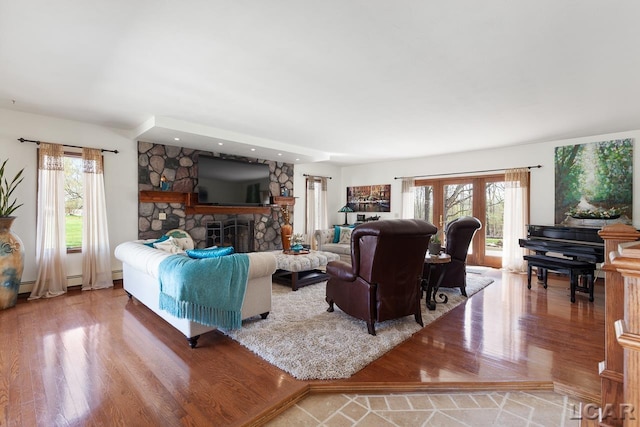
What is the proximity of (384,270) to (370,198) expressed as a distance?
555 cm

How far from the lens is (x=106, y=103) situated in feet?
12.1

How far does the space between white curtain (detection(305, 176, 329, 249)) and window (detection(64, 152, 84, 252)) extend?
471 cm

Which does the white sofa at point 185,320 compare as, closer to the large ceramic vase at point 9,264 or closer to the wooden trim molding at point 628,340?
the large ceramic vase at point 9,264

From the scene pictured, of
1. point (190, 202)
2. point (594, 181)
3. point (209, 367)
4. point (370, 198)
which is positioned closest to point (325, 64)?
point (209, 367)

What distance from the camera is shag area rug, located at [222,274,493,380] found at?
231cm

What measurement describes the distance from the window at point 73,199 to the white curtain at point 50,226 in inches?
6.0

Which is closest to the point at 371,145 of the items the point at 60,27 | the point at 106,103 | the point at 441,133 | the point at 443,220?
the point at 441,133

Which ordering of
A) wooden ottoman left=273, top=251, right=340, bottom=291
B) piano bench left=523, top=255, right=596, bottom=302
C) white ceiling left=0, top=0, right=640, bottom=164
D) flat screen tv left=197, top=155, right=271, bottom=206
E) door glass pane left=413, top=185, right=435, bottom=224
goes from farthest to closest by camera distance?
door glass pane left=413, top=185, right=435, bottom=224
flat screen tv left=197, top=155, right=271, bottom=206
wooden ottoman left=273, top=251, right=340, bottom=291
piano bench left=523, top=255, right=596, bottom=302
white ceiling left=0, top=0, right=640, bottom=164

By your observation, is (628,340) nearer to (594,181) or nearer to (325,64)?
(325,64)

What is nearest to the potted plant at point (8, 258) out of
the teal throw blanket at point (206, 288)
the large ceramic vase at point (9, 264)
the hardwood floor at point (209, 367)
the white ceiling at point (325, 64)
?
the large ceramic vase at point (9, 264)

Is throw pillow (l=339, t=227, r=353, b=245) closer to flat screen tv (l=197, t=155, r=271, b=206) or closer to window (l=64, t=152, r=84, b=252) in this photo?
flat screen tv (l=197, t=155, r=271, b=206)

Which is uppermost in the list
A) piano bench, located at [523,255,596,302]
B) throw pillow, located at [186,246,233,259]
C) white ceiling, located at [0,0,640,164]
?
white ceiling, located at [0,0,640,164]

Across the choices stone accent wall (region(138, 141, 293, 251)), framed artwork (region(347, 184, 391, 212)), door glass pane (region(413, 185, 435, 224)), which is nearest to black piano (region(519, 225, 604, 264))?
door glass pane (region(413, 185, 435, 224))

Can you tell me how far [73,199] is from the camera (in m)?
4.53
